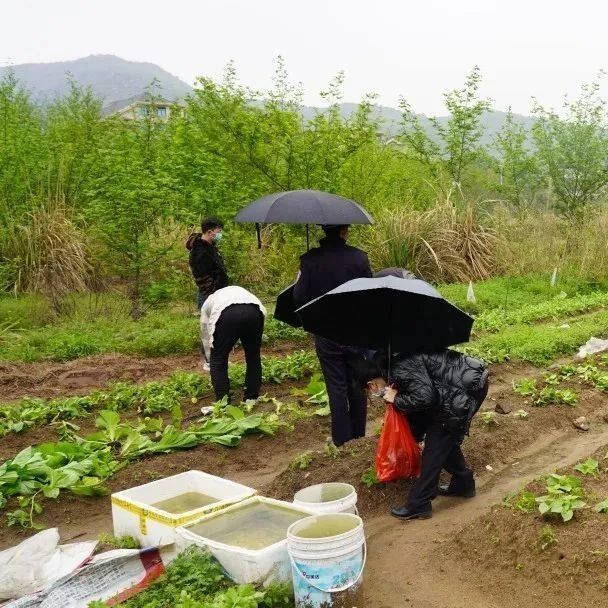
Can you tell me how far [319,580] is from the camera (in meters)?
3.73

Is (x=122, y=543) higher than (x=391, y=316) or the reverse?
the reverse

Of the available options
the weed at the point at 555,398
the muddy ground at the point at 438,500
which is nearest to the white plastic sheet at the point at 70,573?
the muddy ground at the point at 438,500

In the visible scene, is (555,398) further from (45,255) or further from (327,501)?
(45,255)

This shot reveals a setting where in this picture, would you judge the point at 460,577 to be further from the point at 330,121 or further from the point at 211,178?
the point at 330,121

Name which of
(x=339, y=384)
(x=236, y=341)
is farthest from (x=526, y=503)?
(x=236, y=341)

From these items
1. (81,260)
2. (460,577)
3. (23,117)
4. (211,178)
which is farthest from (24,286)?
(460,577)

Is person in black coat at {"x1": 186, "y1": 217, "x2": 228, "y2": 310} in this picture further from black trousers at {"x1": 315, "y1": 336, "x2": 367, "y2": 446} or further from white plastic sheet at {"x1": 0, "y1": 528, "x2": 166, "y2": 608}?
white plastic sheet at {"x1": 0, "y1": 528, "x2": 166, "y2": 608}

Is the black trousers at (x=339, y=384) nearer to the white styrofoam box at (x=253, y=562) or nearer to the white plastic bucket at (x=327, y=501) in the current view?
the white plastic bucket at (x=327, y=501)

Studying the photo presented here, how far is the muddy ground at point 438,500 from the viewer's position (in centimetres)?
404

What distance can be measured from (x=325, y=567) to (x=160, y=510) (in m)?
1.17

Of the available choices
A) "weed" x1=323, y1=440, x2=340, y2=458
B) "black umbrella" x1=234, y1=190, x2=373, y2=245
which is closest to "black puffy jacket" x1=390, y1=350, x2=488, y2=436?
"weed" x1=323, y1=440, x2=340, y2=458

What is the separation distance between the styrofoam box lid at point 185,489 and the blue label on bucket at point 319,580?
2.78ft

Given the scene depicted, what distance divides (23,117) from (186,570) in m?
14.9

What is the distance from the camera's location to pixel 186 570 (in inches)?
157
